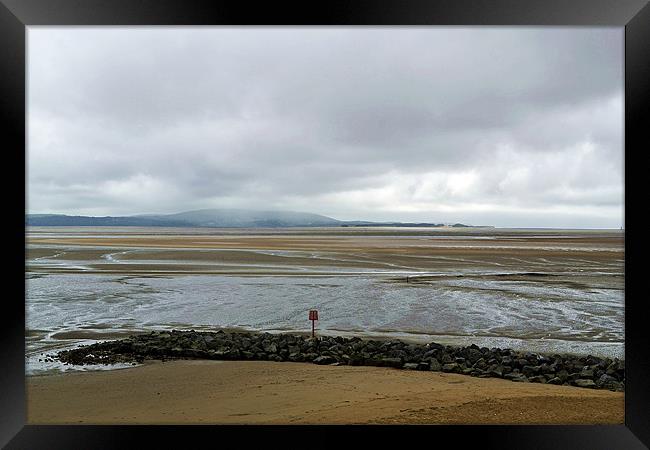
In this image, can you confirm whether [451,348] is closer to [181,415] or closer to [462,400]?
[462,400]

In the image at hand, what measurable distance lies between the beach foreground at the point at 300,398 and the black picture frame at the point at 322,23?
512 millimetres

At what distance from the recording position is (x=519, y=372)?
5234 millimetres

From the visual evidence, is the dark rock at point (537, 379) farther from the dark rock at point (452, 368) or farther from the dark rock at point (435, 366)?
the dark rock at point (435, 366)

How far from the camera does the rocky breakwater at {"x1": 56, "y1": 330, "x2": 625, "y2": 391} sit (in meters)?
5.11

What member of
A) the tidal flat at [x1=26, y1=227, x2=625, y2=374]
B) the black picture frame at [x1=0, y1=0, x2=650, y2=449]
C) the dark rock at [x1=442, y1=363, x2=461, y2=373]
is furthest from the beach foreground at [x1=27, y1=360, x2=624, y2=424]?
the tidal flat at [x1=26, y1=227, x2=625, y2=374]

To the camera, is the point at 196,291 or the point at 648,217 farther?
the point at 196,291

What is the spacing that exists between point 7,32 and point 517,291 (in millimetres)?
12088

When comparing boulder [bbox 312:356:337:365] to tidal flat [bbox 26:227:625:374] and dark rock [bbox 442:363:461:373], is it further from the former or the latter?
tidal flat [bbox 26:227:625:374]

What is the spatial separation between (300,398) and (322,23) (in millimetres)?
3308

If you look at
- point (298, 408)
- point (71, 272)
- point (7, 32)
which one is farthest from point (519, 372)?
point (71, 272)

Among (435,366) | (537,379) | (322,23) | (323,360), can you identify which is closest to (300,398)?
(323,360)

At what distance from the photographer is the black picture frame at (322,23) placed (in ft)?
9.64

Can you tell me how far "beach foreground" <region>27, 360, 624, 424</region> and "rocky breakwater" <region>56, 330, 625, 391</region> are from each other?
0.65 ft

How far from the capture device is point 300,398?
4.22 meters
